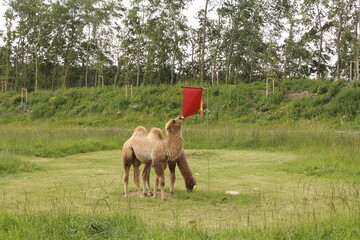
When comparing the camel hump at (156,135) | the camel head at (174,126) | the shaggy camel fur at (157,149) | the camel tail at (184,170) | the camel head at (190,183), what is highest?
the camel head at (174,126)

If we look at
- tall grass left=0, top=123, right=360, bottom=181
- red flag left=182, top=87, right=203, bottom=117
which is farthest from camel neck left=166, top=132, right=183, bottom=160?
tall grass left=0, top=123, right=360, bottom=181

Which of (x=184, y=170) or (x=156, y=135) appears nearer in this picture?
(x=156, y=135)

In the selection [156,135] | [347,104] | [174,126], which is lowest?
[156,135]

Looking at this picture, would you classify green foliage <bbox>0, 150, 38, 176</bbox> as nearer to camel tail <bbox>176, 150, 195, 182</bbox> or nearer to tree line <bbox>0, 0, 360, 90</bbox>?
camel tail <bbox>176, 150, 195, 182</bbox>

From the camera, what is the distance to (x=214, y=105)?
26.5m

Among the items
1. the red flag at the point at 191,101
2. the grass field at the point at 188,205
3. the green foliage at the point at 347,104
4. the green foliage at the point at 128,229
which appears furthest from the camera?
the green foliage at the point at 347,104

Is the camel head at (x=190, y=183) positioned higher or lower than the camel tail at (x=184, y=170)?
lower

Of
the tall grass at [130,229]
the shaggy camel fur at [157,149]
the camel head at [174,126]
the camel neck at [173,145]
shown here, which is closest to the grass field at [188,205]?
the tall grass at [130,229]

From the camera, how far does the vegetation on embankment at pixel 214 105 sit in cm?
2216

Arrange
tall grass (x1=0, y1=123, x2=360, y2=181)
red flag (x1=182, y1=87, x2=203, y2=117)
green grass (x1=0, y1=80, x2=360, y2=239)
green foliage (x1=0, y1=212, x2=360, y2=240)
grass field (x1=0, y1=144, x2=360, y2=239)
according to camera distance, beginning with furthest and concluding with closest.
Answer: tall grass (x1=0, y1=123, x2=360, y2=181), red flag (x1=182, y1=87, x2=203, y2=117), green grass (x1=0, y1=80, x2=360, y2=239), grass field (x1=0, y1=144, x2=360, y2=239), green foliage (x1=0, y1=212, x2=360, y2=240)

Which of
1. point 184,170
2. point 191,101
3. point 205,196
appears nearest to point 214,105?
point 184,170

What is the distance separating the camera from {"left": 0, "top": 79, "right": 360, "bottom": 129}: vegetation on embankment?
22156 mm

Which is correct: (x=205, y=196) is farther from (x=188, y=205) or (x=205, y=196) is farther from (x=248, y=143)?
(x=248, y=143)

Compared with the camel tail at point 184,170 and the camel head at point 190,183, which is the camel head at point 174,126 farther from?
the camel head at point 190,183
